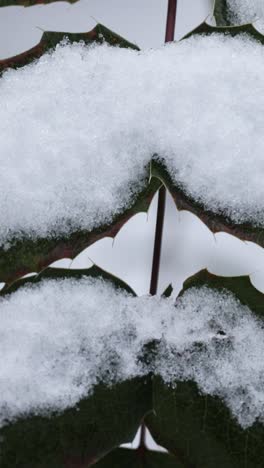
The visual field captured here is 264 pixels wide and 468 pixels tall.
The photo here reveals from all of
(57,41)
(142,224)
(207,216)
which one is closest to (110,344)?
(207,216)

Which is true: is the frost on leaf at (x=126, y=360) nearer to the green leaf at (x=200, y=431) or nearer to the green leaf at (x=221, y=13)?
the green leaf at (x=200, y=431)

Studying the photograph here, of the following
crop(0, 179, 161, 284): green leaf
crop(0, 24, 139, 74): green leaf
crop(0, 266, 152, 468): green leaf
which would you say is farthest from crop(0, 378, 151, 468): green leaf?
crop(0, 24, 139, 74): green leaf

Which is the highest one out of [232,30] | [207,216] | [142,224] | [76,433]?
[232,30]

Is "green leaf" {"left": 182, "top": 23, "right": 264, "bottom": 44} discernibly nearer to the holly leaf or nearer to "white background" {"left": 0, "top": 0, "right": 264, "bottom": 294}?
the holly leaf

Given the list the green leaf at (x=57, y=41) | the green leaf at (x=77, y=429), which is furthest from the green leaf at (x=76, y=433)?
the green leaf at (x=57, y=41)

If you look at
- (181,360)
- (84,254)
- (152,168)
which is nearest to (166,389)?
(181,360)

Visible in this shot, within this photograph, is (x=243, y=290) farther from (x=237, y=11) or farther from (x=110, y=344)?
(x=237, y=11)
